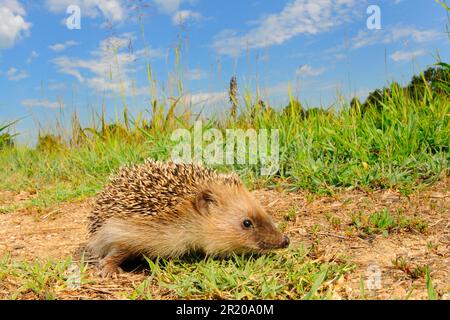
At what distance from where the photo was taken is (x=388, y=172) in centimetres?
554

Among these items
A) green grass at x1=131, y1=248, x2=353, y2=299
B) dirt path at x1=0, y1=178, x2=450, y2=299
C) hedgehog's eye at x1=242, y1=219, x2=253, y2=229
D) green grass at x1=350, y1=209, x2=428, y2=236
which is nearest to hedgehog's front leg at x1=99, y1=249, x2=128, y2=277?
dirt path at x1=0, y1=178, x2=450, y2=299

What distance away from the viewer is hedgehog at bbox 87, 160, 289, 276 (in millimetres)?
3898

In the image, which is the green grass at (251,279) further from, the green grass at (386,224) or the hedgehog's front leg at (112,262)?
the green grass at (386,224)

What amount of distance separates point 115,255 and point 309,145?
3.39m

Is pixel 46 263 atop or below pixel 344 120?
below

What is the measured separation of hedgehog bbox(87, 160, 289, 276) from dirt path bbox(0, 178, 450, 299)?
0.31 metres

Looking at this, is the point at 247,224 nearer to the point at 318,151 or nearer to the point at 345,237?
the point at 345,237

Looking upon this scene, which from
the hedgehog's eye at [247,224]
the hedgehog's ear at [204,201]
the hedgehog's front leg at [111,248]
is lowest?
the hedgehog's front leg at [111,248]

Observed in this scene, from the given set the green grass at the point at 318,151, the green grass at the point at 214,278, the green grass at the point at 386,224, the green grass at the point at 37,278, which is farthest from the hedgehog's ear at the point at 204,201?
the green grass at the point at 318,151

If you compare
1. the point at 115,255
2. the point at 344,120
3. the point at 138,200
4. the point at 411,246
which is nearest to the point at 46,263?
the point at 115,255

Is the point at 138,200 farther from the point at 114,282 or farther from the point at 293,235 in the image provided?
the point at 293,235

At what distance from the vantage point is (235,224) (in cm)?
396

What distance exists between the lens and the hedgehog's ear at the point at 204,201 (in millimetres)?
3994

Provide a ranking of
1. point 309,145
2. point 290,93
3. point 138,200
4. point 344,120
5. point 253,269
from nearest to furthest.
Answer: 1. point 253,269
2. point 138,200
3. point 309,145
4. point 344,120
5. point 290,93
